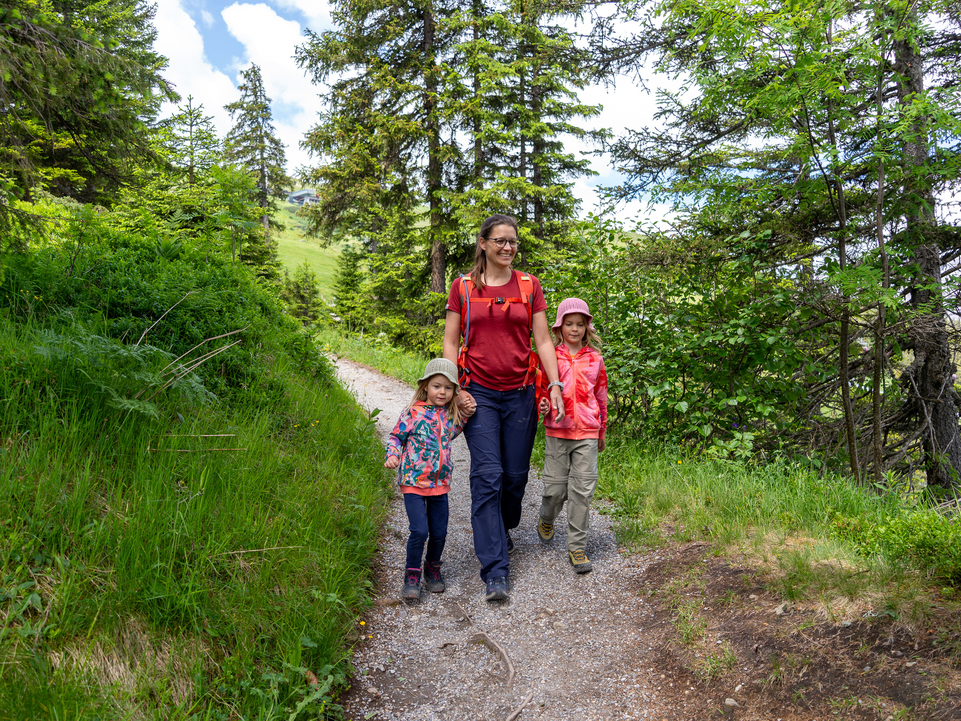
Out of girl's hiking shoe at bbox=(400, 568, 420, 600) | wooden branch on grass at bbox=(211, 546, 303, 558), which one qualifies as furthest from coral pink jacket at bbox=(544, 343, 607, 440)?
wooden branch on grass at bbox=(211, 546, 303, 558)

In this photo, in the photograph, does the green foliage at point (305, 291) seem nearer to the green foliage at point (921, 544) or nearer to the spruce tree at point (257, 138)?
the spruce tree at point (257, 138)

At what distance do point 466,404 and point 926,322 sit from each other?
17.4ft

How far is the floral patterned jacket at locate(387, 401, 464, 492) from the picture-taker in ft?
13.4

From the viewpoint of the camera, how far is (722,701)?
9.72ft

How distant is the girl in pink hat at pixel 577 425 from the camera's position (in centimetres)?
444

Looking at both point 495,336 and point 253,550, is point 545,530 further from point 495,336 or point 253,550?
point 253,550

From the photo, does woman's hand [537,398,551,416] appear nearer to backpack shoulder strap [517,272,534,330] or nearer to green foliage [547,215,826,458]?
backpack shoulder strap [517,272,534,330]

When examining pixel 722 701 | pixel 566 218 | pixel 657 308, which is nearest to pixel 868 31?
pixel 657 308

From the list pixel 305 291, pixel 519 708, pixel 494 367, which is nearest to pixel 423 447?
pixel 494 367

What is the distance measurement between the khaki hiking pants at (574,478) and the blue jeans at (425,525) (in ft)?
3.10

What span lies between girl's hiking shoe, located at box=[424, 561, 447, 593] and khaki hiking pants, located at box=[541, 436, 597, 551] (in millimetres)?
1048

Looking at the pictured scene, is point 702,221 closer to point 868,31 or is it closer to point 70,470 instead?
point 868,31

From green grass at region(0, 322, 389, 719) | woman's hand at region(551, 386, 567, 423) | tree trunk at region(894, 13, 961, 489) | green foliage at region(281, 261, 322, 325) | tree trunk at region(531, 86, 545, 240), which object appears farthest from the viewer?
green foliage at region(281, 261, 322, 325)

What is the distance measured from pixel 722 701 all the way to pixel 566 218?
16729 mm
